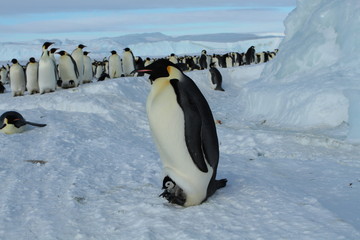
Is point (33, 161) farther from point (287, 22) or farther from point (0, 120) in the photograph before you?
point (287, 22)

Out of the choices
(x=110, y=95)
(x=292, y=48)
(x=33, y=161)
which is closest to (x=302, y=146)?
(x=33, y=161)

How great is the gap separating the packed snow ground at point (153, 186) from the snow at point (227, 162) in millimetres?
14

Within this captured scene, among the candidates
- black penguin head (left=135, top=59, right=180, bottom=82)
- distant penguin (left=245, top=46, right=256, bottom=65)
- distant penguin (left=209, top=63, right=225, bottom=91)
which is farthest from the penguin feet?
distant penguin (left=245, top=46, right=256, bottom=65)

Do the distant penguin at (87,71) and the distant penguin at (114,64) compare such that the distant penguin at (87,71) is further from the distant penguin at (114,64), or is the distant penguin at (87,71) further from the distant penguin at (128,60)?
the distant penguin at (128,60)

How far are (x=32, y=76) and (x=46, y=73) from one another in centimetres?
68

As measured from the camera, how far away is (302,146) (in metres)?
5.68

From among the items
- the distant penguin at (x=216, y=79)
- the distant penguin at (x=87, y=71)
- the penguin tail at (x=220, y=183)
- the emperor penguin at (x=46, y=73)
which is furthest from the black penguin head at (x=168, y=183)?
the distant penguin at (x=216, y=79)

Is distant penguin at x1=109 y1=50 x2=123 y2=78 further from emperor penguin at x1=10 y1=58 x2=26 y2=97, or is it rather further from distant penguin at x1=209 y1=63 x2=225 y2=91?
emperor penguin at x1=10 y1=58 x2=26 y2=97

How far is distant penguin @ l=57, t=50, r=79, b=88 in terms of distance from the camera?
11.2m

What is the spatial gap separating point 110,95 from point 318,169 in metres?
6.27

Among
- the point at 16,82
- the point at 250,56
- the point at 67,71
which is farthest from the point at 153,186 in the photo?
the point at 250,56

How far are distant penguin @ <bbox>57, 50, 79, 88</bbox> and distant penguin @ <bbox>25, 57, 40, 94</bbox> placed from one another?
0.65 metres

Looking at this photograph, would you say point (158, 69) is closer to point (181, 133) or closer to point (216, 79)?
point (181, 133)

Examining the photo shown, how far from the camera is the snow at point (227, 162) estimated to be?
2.84m
